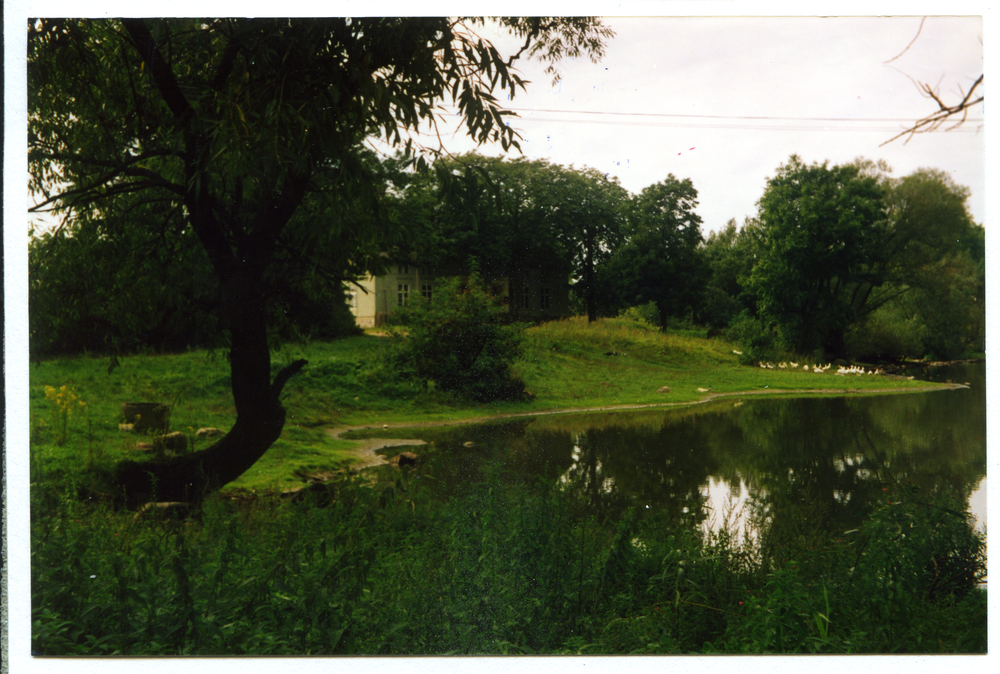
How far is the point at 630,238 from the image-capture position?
3861mm

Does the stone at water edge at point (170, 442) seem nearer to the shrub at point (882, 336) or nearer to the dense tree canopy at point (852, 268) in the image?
the dense tree canopy at point (852, 268)

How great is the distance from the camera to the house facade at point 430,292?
3.75 m

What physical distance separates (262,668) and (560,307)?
2.60 m

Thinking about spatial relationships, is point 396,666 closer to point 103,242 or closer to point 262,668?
point 262,668

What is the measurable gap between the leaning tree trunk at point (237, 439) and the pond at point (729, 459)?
828mm

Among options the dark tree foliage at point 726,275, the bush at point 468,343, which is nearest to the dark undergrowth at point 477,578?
the bush at point 468,343

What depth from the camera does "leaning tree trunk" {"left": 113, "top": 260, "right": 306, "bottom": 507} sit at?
374cm

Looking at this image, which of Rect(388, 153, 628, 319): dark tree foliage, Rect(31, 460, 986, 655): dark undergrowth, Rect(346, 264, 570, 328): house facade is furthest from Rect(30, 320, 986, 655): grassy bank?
Rect(388, 153, 628, 319): dark tree foliage

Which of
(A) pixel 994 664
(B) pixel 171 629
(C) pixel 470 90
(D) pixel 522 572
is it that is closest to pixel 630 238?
(C) pixel 470 90

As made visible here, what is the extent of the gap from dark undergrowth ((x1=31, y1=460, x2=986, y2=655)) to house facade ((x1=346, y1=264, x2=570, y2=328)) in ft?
3.33

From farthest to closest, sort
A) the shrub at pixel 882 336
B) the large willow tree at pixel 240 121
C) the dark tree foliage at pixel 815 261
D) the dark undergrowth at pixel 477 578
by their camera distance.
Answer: the shrub at pixel 882 336 < the dark tree foliage at pixel 815 261 < the large willow tree at pixel 240 121 < the dark undergrowth at pixel 477 578

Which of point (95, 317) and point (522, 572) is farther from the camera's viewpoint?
point (95, 317)

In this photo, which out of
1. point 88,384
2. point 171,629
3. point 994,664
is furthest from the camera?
point 88,384

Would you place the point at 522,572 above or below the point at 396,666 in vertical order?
above
